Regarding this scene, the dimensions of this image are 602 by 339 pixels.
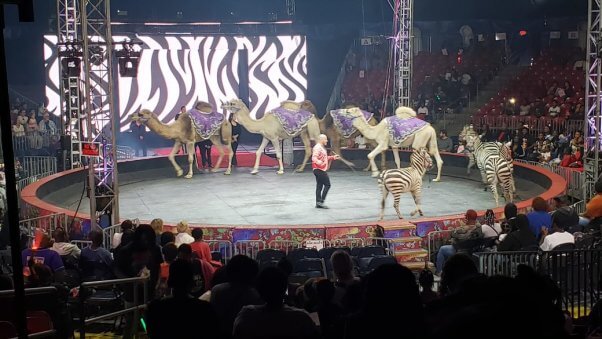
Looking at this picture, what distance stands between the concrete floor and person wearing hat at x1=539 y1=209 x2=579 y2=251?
5.04 meters

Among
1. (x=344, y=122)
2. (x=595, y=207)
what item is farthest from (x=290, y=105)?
(x=595, y=207)

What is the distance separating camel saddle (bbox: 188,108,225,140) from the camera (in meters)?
22.1

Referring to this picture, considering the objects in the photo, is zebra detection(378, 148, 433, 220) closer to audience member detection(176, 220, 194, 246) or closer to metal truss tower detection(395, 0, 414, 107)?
audience member detection(176, 220, 194, 246)

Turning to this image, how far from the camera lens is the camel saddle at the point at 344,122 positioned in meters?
22.1

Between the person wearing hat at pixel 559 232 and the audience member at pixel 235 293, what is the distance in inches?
194

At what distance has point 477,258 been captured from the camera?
983 cm

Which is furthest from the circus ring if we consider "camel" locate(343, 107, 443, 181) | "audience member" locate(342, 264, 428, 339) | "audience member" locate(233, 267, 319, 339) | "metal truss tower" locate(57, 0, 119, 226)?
"audience member" locate(342, 264, 428, 339)

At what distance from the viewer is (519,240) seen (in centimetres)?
938

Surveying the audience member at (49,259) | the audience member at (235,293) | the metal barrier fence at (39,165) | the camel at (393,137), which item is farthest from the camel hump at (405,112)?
the audience member at (235,293)

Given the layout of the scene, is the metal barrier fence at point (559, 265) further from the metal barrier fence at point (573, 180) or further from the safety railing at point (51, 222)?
the safety railing at point (51, 222)

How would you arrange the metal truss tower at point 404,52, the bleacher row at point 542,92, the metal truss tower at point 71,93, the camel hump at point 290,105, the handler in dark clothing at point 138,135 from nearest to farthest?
the metal truss tower at point 71,93 < the camel hump at point 290,105 < the metal truss tower at point 404,52 < the bleacher row at point 542,92 < the handler in dark clothing at point 138,135

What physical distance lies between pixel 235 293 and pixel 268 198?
12685 millimetres

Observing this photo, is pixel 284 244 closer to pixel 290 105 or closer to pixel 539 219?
pixel 539 219

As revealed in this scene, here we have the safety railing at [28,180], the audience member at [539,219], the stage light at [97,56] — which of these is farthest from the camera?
the safety railing at [28,180]
